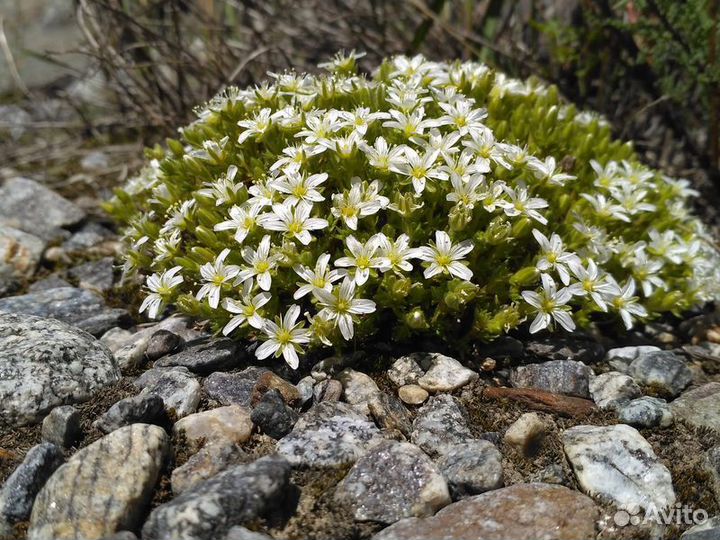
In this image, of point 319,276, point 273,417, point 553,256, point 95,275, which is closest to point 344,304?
point 319,276

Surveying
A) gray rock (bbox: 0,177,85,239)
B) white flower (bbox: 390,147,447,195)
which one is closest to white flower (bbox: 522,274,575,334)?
→ white flower (bbox: 390,147,447,195)

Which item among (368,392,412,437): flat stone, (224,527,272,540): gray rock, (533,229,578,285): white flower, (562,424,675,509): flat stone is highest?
(533,229,578,285): white flower

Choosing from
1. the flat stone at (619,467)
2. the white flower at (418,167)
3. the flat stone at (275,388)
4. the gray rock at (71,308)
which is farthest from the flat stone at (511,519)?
the gray rock at (71,308)

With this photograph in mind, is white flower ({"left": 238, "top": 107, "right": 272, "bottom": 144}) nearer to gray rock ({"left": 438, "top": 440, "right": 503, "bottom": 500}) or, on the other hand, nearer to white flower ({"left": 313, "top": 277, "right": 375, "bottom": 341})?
white flower ({"left": 313, "top": 277, "right": 375, "bottom": 341})

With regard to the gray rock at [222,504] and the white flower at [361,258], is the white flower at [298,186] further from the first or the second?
the gray rock at [222,504]

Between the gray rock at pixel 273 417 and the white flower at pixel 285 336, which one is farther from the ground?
the white flower at pixel 285 336

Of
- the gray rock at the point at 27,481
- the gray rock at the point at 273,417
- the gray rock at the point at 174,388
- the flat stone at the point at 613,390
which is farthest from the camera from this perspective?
the flat stone at the point at 613,390

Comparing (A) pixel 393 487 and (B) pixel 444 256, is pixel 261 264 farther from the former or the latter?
(A) pixel 393 487

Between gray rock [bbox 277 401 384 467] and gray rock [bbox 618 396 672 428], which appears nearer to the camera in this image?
gray rock [bbox 277 401 384 467]
